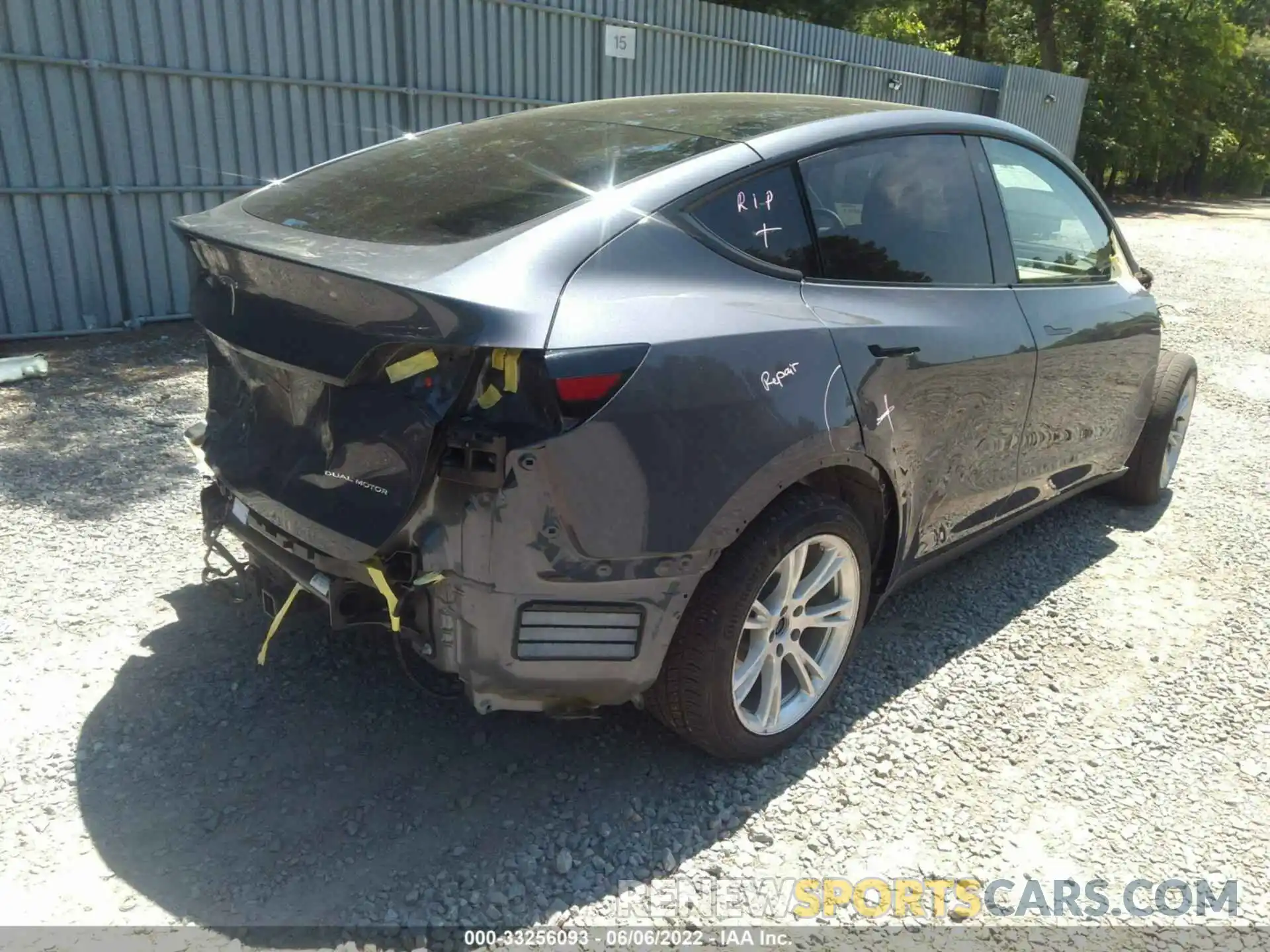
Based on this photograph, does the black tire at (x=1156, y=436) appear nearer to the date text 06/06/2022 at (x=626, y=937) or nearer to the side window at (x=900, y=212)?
the side window at (x=900, y=212)

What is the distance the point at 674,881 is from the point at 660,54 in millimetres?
10390

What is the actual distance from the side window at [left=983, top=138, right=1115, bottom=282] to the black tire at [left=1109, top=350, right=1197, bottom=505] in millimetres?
956

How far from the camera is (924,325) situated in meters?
3.11

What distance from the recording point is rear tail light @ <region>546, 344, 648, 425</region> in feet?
7.13

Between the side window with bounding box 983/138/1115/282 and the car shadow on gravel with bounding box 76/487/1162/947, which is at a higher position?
the side window with bounding box 983/138/1115/282

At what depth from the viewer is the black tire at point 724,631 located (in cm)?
261

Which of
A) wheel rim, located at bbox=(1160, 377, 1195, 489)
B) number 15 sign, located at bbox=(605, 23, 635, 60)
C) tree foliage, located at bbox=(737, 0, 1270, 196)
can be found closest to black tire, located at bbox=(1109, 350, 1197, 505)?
wheel rim, located at bbox=(1160, 377, 1195, 489)

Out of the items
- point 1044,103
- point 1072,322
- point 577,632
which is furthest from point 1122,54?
point 577,632

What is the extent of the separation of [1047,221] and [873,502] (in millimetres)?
1694

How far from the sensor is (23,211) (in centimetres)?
671

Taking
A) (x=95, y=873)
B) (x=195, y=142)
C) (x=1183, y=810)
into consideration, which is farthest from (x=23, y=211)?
(x=1183, y=810)

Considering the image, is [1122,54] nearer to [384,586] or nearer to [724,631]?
[724,631]

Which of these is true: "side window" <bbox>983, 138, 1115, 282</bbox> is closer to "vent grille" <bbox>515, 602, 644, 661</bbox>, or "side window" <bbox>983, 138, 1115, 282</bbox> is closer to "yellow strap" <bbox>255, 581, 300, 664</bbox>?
"vent grille" <bbox>515, 602, 644, 661</bbox>

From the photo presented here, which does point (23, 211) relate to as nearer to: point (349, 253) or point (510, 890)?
point (349, 253)
